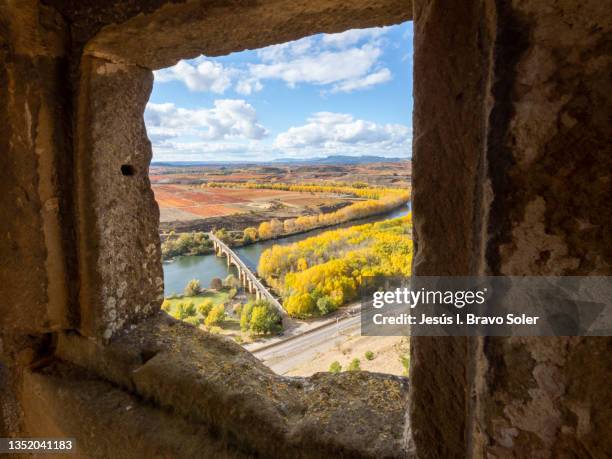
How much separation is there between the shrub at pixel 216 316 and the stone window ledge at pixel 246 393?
39.3 feet

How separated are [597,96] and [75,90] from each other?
1724 mm

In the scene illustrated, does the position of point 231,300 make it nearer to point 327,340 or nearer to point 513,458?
point 327,340

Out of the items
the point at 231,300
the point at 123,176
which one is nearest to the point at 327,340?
the point at 231,300

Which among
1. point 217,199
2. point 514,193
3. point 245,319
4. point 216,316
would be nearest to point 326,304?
point 245,319

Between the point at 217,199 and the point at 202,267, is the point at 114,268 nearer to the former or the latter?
the point at 202,267

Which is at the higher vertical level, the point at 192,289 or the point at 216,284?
the point at 192,289

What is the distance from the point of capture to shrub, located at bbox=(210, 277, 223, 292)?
16703 millimetres

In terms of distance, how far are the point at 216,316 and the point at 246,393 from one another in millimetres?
12929

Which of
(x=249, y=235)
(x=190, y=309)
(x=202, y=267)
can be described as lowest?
(x=190, y=309)

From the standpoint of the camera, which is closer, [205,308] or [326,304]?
[326,304]

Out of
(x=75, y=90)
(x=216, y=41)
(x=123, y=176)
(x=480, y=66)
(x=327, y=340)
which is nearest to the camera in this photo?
(x=480, y=66)

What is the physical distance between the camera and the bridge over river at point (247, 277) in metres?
15.1

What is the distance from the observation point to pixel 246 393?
1.31 m

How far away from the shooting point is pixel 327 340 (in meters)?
12.6
